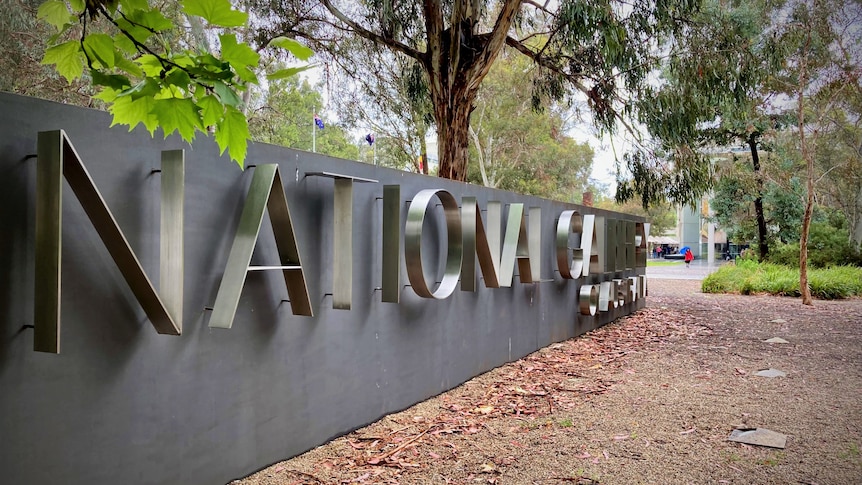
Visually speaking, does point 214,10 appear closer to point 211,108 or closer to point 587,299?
point 211,108

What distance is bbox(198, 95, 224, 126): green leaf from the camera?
5.22 ft

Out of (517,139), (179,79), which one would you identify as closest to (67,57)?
(179,79)

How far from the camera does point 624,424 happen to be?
450 cm

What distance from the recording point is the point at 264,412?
11.3ft

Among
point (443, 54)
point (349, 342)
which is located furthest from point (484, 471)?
point (443, 54)

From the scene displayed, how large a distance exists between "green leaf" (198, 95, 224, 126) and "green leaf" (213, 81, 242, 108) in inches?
2.0

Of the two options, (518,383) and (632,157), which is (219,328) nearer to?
(518,383)

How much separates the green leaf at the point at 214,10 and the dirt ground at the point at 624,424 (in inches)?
99.0

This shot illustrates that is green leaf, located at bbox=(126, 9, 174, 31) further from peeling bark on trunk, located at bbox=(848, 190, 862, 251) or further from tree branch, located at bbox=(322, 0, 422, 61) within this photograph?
peeling bark on trunk, located at bbox=(848, 190, 862, 251)

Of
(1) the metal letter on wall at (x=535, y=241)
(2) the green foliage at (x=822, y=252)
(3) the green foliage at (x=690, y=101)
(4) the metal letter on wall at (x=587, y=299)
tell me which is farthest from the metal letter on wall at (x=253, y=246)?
(2) the green foliage at (x=822, y=252)

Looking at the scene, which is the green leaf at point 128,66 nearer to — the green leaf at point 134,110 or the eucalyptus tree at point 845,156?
the green leaf at point 134,110

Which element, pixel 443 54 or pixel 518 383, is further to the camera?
pixel 443 54

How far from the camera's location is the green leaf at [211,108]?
159 cm

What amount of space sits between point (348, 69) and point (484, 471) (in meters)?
11.2
